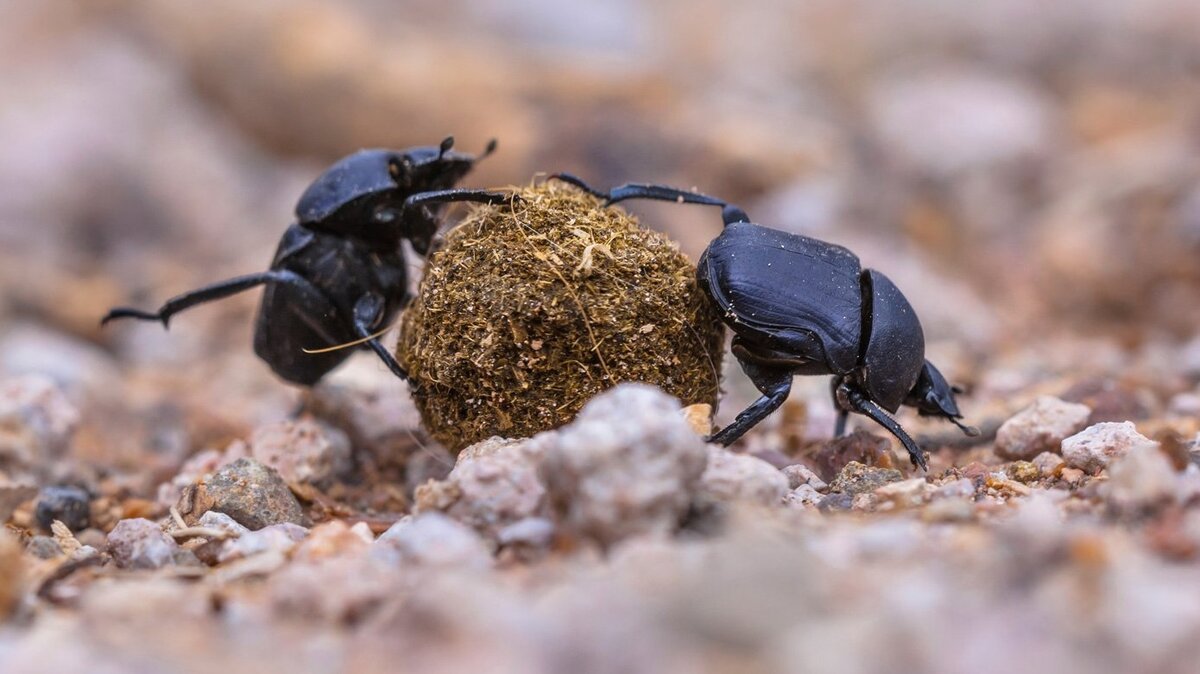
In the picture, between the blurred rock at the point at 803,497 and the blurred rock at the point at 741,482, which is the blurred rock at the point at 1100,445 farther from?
the blurred rock at the point at 741,482

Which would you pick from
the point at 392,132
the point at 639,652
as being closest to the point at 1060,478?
the point at 639,652

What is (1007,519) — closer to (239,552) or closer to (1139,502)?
(1139,502)

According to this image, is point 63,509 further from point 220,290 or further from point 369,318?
point 369,318

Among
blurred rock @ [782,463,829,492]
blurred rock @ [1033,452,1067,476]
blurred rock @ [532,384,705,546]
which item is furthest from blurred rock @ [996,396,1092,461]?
blurred rock @ [532,384,705,546]

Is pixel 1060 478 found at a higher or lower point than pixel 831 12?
lower

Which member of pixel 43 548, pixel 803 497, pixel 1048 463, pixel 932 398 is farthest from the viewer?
pixel 932 398

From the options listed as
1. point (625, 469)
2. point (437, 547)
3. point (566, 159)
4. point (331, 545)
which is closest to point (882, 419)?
point (625, 469)

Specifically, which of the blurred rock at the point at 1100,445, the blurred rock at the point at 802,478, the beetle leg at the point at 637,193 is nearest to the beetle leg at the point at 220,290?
the beetle leg at the point at 637,193
